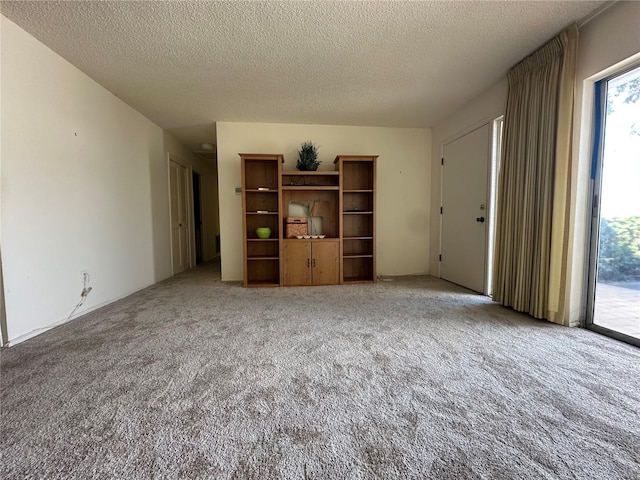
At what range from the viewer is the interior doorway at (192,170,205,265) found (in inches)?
229

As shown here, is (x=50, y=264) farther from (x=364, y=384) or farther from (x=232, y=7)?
(x=364, y=384)

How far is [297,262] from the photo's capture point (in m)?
3.78

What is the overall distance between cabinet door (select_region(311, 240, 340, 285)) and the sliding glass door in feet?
8.48

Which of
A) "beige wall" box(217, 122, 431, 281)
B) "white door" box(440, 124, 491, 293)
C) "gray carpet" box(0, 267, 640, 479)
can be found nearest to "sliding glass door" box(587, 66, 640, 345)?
"gray carpet" box(0, 267, 640, 479)

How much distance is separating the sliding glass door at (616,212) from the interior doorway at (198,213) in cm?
607

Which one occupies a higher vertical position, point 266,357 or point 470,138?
point 470,138

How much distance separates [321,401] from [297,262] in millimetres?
2563

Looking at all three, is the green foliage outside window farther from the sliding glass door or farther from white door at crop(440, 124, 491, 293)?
white door at crop(440, 124, 491, 293)

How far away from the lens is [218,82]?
2832 millimetres

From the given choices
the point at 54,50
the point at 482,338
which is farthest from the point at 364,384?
the point at 54,50

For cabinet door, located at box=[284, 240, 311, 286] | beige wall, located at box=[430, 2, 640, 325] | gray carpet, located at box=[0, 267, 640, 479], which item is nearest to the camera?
gray carpet, located at box=[0, 267, 640, 479]

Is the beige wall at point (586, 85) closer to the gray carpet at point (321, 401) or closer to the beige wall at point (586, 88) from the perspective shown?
the beige wall at point (586, 88)

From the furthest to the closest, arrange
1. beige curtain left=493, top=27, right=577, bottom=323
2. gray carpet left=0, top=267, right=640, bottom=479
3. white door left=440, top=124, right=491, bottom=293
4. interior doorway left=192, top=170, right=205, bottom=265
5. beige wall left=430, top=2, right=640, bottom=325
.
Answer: interior doorway left=192, top=170, right=205, bottom=265, white door left=440, top=124, right=491, bottom=293, beige curtain left=493, top=27, right=577, bottom=323, beige wall left=430, top=2, right=640, bottom=325, gray carpet left=0, top=267, right=640, bottom=479

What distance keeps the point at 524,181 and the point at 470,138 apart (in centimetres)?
121
